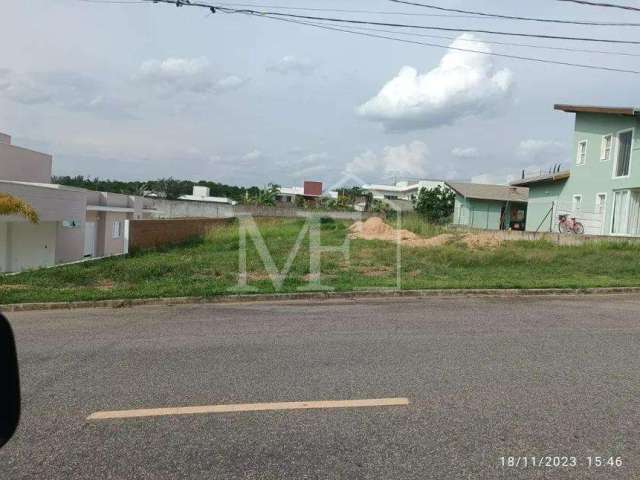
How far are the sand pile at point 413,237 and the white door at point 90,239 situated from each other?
20.5 meters

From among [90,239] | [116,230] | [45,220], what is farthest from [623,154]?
[116,230]

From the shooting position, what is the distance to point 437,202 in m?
46.5

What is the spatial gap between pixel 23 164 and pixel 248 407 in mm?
32969

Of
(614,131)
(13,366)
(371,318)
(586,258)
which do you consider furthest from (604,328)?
(614,131)

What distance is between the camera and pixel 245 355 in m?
6.18

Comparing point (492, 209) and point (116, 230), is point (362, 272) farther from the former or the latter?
point (116, 230)

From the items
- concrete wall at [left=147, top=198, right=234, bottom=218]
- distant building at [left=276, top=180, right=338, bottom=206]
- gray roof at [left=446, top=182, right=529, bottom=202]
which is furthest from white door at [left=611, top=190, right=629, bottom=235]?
distant building at [left=276, top=180, right=338, bottom=206]

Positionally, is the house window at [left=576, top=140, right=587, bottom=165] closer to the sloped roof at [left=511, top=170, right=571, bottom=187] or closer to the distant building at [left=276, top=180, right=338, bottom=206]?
the sloped roof at [left=511, top=170, right=571, bottom=187]

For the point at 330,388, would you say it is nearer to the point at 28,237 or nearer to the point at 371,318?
the point at 371,318

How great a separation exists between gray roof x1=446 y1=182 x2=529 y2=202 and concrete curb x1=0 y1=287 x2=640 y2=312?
27535mm

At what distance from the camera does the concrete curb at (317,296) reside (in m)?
9.88

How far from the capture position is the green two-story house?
23.5 m

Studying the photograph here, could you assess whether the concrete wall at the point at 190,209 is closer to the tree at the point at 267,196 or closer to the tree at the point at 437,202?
the tree at the point at 267,196

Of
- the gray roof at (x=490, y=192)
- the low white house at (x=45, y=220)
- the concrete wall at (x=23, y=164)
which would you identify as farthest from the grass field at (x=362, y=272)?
the gray roof at (x=490, y=192)
